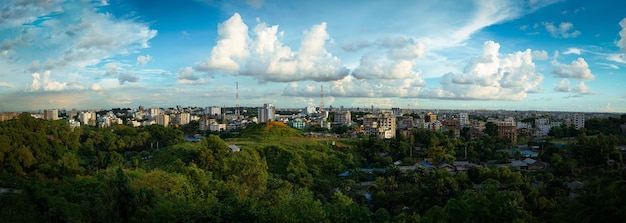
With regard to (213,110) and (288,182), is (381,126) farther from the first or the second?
(213,110)

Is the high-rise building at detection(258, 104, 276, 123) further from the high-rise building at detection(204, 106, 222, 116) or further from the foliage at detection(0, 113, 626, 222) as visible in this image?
the high-rise building at detection(204, 106, 222, 116)

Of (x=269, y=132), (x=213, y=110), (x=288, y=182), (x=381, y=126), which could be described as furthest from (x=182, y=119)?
(x=288, y=182)

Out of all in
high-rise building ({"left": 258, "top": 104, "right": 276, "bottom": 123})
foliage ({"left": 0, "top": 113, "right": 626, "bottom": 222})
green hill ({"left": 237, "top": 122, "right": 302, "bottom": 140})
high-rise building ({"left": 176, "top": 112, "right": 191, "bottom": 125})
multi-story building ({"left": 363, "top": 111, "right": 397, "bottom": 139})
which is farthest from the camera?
high-rise building ({"left": 176, "top": 112, "right": 191, "bottom": 125})

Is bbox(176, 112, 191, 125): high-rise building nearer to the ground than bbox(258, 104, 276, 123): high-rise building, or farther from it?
nearer to the ground

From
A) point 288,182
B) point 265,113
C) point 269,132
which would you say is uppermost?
point 265,113

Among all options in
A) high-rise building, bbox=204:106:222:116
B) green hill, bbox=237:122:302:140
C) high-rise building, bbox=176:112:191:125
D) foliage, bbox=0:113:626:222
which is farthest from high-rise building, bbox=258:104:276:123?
high-rise building, bbox=204:106:222:116

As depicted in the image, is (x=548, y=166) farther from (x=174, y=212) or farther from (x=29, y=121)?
(x=29, y=121)

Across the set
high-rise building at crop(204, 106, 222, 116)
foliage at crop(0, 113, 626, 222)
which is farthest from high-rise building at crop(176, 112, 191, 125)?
foliage at crop(0, 113, 626, 222)

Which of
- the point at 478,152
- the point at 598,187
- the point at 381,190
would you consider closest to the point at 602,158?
the point at 478,152

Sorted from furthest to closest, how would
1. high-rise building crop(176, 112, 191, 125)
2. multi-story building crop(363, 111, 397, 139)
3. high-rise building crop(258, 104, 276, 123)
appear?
high-rise building crop(176, 112, 191, 125) → high-rise building crop(258, 104, 276, 123) → multi-story building crop(363, 111, 397, 139)

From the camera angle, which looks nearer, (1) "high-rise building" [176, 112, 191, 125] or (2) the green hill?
(2) the green hill

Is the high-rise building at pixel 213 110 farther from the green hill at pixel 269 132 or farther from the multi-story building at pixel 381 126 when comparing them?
the green hill at pixel 269 132
